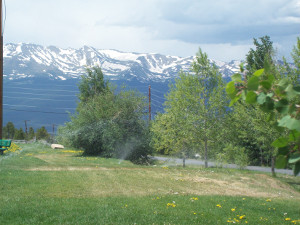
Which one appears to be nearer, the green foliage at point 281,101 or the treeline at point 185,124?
the green foliage at point 281,101

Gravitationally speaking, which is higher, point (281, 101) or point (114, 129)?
point (281, 101)

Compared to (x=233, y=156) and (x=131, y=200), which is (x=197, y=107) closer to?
(x=233, y=156)

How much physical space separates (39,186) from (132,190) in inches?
104

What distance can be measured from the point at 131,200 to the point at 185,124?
13.5 meters

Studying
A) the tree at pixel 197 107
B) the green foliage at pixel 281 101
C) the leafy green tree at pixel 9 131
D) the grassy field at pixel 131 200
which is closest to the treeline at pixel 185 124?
the tree at pixel 197 107

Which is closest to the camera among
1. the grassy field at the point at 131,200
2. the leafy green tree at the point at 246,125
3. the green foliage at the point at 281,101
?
the green foliage at the point at 281,101

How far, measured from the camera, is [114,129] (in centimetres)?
2470

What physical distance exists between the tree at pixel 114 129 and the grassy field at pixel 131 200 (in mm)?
10765

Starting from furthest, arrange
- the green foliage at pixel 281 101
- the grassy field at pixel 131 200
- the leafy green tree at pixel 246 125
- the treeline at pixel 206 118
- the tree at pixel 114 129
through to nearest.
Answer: the tree at pixel 114 129 < the treeline at pixel 206 118 < the leafy green tree at pixel 246 125 < the grassy field at pixel 131 200 < the green foliage at pixel 281 101

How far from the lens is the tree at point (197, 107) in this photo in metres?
21.8

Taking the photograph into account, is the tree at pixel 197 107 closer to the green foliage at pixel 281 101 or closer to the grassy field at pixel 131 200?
the grassy field at pixel 131 200

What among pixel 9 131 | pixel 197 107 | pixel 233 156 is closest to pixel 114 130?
pixel 197 107

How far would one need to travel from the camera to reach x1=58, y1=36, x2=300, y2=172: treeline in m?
21.1

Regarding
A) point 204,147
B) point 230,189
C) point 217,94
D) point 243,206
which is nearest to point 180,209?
point 243,206
